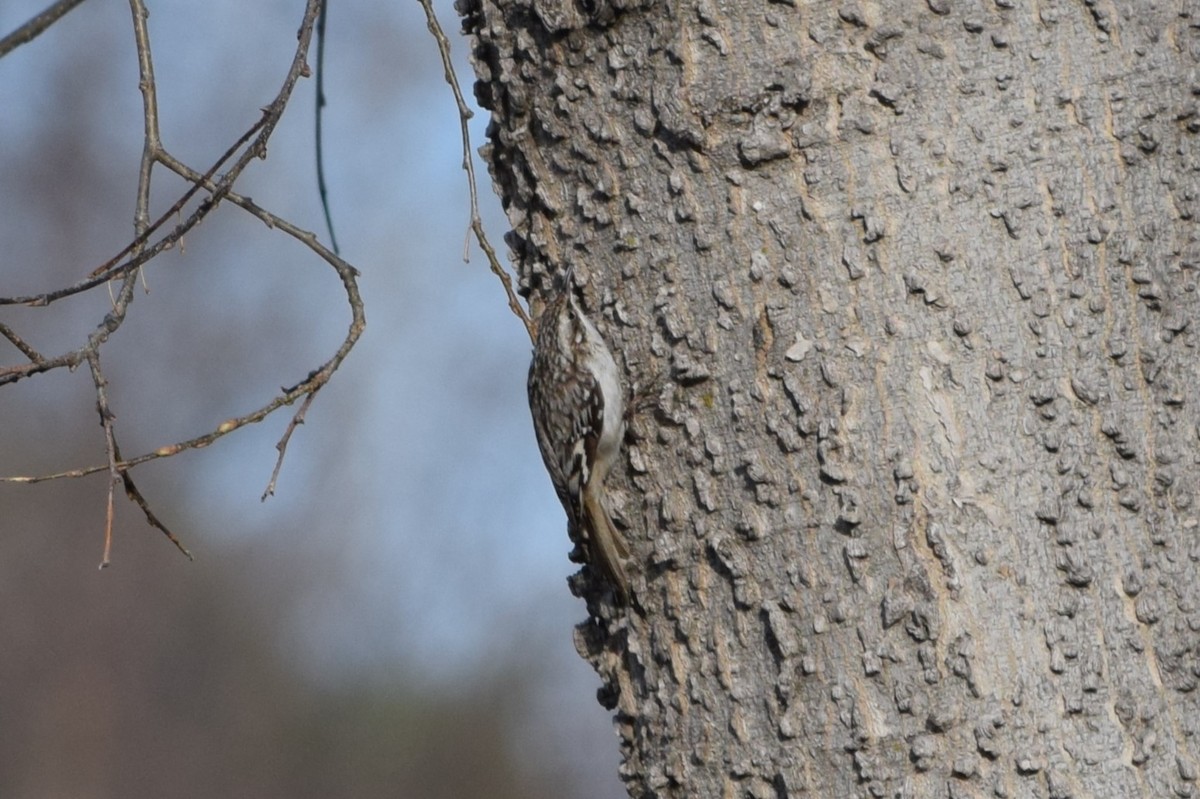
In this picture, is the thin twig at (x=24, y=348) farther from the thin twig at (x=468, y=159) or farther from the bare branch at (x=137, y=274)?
the thin twig at (x=468, y=159)

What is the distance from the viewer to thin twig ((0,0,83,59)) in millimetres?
1366

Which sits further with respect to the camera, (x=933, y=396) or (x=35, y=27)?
(x=933, y=396)

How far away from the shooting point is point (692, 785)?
179 centimetres

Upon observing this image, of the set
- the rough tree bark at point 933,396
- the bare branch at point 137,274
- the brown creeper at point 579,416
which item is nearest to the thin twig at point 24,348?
the bare branch at point 137,274

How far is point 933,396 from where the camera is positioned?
167cm

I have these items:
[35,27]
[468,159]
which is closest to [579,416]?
[468,159]

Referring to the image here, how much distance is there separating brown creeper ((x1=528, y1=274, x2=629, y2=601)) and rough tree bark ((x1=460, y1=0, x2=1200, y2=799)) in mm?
203

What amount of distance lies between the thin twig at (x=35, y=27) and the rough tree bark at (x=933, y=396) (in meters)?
0.77

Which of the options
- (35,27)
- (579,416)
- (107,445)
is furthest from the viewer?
(579,416)

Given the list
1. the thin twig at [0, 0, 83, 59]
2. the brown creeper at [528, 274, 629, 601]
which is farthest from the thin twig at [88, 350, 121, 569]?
the brown creeper at [528, 274, 629, 601]

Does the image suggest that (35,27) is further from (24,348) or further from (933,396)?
(933,396)

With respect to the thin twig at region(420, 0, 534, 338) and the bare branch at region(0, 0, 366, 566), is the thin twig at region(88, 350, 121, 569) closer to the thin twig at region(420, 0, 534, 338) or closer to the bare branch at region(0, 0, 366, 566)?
the bare branch at region(0, 0, 366, 566)

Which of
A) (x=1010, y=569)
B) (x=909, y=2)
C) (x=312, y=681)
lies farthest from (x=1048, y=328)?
(x=312, y=681)

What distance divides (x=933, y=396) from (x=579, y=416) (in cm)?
114
